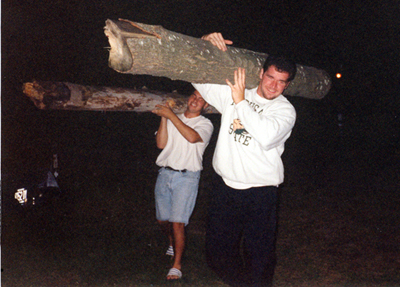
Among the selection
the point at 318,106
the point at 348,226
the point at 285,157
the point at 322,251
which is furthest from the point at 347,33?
the point at 322,251

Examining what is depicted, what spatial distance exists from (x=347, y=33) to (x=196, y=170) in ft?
31.4

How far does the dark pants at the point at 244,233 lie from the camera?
2734 millimetres

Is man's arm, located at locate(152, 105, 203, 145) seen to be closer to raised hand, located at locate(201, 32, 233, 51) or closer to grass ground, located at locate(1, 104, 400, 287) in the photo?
raised hand, located at locate(201, 32, 233, 51)

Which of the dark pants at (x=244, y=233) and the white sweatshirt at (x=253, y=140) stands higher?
Result: the white sweatshirt at (x=253, y=140)

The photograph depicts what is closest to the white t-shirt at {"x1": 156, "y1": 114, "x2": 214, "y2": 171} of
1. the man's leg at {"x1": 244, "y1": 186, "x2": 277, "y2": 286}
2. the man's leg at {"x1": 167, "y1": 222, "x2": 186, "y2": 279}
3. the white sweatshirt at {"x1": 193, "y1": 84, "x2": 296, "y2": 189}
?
the man's leg at {"x1": 167, "y1": 222, "x2": 186, "y2": 279}

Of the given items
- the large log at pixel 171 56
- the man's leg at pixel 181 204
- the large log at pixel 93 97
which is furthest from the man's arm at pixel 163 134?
the large log at pixel 171 56

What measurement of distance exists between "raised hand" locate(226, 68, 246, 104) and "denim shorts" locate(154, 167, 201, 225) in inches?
51.9

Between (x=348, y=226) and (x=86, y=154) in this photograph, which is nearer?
(x=348, y=226)

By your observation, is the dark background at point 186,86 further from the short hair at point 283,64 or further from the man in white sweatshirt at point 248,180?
the short hair at point 283,64

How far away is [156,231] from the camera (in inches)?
195

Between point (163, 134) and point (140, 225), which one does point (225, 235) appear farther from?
point (140, 225)

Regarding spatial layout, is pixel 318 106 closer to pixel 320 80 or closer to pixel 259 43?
pixel 259 43

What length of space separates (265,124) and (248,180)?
541mm

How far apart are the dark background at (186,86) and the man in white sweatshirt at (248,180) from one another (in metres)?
2.73
